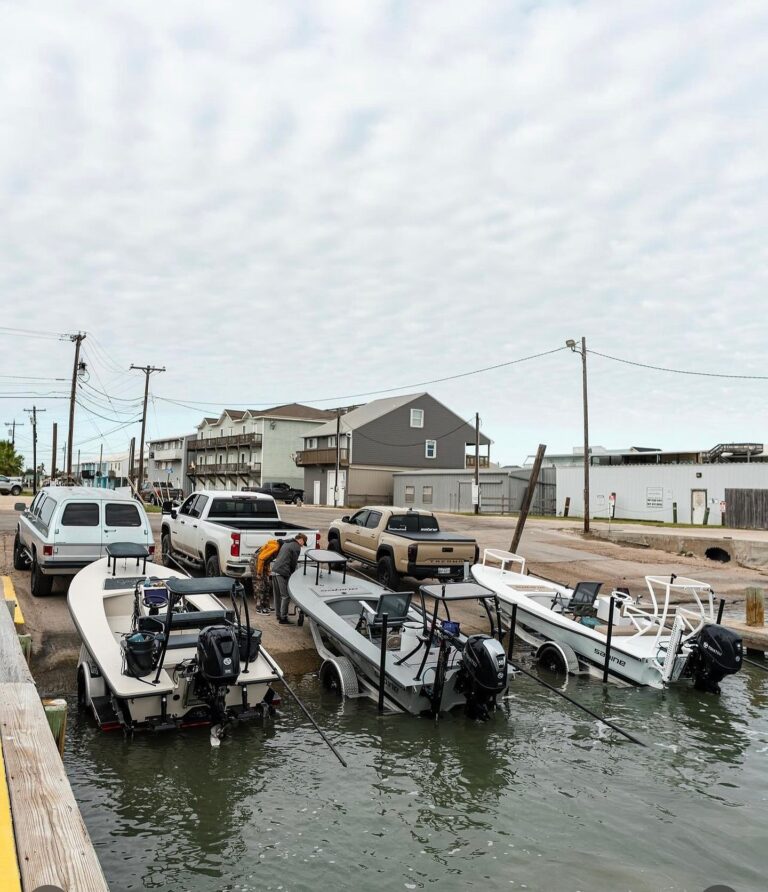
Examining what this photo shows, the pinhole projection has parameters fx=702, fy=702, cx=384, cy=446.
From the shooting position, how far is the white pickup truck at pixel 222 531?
42.5 ft

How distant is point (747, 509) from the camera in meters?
33.6

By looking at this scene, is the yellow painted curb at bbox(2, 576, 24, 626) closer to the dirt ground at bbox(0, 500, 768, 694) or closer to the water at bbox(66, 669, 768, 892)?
the dirt ground at bbox(0, 500, 768, 694)

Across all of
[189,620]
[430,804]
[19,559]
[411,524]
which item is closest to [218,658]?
[189,620]

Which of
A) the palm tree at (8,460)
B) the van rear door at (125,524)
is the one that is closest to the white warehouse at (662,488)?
the van rear door at (125,524)

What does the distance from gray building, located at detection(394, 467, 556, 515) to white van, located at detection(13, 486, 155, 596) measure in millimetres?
35065

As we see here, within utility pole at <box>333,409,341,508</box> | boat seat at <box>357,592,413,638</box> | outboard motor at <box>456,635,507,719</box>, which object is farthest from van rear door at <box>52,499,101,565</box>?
utility pole at <box>333,409,341,508</box>

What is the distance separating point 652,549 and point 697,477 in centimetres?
1301

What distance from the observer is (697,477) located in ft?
122

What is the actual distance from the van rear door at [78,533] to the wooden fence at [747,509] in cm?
3032

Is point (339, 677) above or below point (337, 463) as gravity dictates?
below

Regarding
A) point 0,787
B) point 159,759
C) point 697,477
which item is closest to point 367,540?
point 159,759

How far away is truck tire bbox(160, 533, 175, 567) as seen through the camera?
1649 centimetres

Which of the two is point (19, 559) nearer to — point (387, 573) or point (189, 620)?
point (387, 573)

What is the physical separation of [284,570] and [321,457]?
43.9 m
